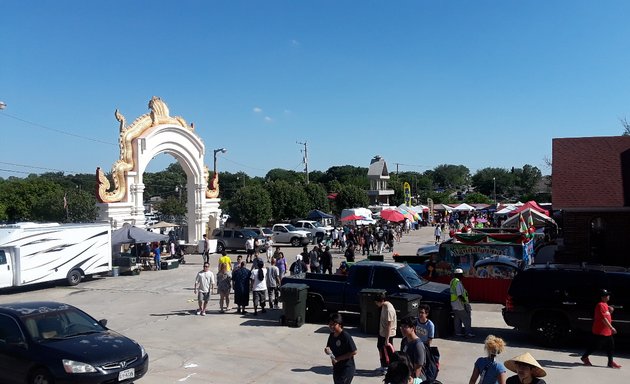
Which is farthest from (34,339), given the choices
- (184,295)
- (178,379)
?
(184,295)

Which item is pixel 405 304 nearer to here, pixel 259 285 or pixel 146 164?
pixel 259 285

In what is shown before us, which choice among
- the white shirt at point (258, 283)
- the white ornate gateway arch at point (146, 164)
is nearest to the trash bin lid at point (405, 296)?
the white shirt at point (258, 283)

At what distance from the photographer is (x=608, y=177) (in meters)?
20.7

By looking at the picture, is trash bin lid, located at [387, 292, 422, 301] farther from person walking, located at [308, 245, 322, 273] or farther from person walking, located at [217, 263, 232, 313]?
person walking, located at [308, 245, 322, 273]

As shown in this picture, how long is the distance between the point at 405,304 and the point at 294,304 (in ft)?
9.13

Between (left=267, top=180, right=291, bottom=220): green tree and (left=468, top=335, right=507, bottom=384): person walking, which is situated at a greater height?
(left=267, top=180, right=291, bottom=220): green tree

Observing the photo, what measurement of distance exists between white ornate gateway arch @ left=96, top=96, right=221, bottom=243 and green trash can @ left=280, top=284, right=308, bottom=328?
56.0 ft

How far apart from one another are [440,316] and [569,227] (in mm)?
9866

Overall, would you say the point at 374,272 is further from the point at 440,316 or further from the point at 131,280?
the point at 131,280

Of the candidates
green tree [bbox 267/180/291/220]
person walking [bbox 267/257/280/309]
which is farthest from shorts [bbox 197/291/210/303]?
green tree [bbox 267/180/291/220]

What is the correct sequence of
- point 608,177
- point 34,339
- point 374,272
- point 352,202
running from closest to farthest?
point 34,339 < point 374,272 < point 608,177 < point 352,202

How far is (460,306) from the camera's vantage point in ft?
40.5

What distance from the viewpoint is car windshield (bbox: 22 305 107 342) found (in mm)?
9016

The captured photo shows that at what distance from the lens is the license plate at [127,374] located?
8.52 m
